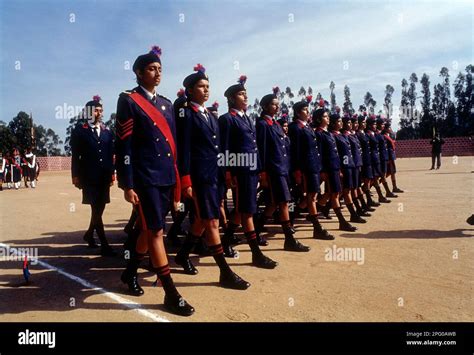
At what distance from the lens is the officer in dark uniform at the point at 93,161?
5883 mm

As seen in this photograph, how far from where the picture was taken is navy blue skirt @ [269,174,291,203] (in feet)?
17.9

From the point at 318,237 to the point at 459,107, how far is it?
66.5 m

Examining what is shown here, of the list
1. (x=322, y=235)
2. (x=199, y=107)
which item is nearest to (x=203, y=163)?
(x=199, y=107)

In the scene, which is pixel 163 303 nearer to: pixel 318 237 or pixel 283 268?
pixel 283 268

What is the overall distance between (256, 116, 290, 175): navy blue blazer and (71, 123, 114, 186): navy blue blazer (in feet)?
8.16

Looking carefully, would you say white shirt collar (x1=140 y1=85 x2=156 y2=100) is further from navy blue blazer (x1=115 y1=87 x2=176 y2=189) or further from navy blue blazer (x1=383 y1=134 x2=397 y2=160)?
navy blue blazer (x1=383 y1=134 x2=397 y2=160)

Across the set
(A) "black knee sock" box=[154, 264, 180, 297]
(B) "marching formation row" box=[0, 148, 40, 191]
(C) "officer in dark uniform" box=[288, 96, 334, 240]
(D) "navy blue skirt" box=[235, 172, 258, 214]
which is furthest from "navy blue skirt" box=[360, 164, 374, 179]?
(B) "marching formation row" box=[0, 148, 40, 191]

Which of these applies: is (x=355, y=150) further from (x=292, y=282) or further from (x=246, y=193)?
(x=292, y=282)

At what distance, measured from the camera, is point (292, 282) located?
422cm

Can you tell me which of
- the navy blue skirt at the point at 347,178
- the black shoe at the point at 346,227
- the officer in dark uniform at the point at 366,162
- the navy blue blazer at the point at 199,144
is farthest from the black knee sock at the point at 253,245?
the officer in dark uniform at the point at 366,162

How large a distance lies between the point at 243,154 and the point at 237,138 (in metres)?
0.23

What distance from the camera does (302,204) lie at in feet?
27.5
